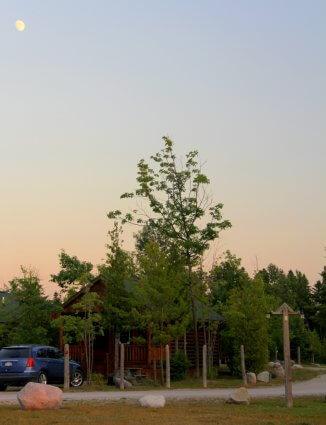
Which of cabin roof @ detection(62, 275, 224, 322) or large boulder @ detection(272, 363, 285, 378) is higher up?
cabin roof @ detection(62, 275, 224, 322)

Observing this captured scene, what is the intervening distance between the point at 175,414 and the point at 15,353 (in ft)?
41.5

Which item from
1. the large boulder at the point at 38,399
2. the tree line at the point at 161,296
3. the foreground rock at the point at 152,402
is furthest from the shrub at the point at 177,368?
the large boulder at the point at 38,399

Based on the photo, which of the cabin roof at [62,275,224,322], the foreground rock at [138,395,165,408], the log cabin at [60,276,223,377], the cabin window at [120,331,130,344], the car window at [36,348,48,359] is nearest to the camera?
the foreground rock at [138,395,165,408]

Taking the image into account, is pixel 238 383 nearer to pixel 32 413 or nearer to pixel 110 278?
pixel 110 278

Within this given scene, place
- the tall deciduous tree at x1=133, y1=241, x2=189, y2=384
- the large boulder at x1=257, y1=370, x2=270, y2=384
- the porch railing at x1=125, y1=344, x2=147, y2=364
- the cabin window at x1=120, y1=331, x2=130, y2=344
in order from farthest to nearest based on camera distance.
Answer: the porch railing at x1=125, y1=344, x2=147, y2=364
the cabin window at x1=120, y1=331, x2=130, y2=344
the large boulder at x1=257, y1=370, x2=270, y2=384
the tall deciduous tree at x1=133, y1=241, x2=189, y2=384

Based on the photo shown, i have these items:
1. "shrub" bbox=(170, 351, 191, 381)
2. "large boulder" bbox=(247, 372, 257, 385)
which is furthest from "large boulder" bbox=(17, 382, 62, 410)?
"shrub" bbox=(170, 351, 191, 381)

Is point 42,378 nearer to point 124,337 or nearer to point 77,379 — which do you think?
point 77,379

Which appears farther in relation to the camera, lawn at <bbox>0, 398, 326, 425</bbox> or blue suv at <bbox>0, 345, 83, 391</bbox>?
blue suv at <bbox>0, 345, 83, 391</bbox>

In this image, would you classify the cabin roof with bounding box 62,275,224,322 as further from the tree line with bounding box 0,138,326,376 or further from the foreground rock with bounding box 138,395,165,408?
the foreground rock with bounding box 138,395,165,408

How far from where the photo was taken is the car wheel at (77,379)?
29500mm

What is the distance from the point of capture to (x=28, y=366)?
26.9 m

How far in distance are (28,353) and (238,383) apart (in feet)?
33.3

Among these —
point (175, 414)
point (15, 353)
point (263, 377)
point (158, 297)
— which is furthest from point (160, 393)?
point (263, 377)

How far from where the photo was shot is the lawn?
A: 47.7 feet
